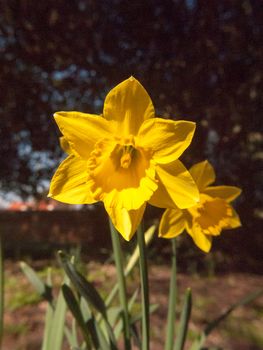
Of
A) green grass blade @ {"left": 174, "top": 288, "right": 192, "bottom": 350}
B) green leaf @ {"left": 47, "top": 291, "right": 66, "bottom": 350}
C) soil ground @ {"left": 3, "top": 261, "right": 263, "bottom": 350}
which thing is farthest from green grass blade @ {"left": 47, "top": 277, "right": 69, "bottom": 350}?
soil ground @ {"left": 3, "top": 261, "right": 263, "bottom": 350}

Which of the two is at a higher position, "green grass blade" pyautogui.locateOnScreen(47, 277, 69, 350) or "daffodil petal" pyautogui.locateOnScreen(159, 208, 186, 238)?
"daffodil petal" pyautogui.locateOnScreen(159, 208, 186, 238)

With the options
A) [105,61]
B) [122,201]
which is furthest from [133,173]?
[105,61]

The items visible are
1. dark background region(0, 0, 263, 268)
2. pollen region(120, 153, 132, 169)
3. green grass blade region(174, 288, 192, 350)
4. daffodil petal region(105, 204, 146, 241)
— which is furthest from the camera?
dark background region(0, 0, 263, 268)

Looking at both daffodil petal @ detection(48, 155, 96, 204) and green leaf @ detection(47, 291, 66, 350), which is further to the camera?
green leaf @ detection(47, 291, 66, 350)

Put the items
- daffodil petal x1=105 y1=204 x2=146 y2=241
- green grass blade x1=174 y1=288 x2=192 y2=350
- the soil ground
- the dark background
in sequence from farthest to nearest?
1. the dark background
2. the soil ground
3. green grass blade x1=174 y1=288 x2=192 y2=350
4. daffodil petal x1=105 y1=204 x2=146 y2=241

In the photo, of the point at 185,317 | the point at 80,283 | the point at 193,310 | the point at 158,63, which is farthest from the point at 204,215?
the point at 158,63

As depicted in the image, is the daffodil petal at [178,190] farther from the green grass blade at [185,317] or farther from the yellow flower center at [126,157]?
the green grass blade at [185,317]

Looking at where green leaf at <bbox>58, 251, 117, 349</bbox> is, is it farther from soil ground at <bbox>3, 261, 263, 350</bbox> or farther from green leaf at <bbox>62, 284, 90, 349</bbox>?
soil ground at <bbox>3, 261, 263, 350</bbox>
